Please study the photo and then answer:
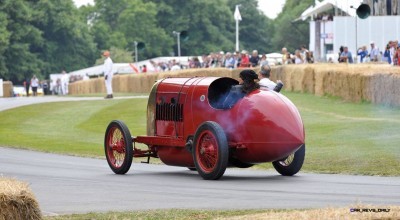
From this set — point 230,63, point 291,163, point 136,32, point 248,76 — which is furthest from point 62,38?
point 248,76

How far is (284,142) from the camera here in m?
15.4

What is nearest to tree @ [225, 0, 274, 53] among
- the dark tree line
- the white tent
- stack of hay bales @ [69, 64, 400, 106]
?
the dark tree line

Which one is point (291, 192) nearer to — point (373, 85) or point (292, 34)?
point (373, 85)

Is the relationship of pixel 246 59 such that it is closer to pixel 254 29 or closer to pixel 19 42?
pixel 19 42

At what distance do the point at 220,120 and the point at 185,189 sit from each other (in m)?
1.74

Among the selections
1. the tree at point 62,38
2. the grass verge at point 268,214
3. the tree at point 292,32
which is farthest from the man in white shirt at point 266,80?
the tree at point 292,32

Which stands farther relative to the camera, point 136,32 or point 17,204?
point 136,32

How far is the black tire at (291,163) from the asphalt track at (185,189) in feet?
0.46

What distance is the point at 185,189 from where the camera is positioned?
14.4m

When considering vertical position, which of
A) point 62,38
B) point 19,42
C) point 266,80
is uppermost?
point 62,38

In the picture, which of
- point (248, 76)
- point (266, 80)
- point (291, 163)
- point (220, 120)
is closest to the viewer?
point (248, 76)


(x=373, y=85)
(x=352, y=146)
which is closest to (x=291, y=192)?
(x=352, y=146)

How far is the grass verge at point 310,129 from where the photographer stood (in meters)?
18.5

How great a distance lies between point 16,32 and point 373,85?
10206 cm
